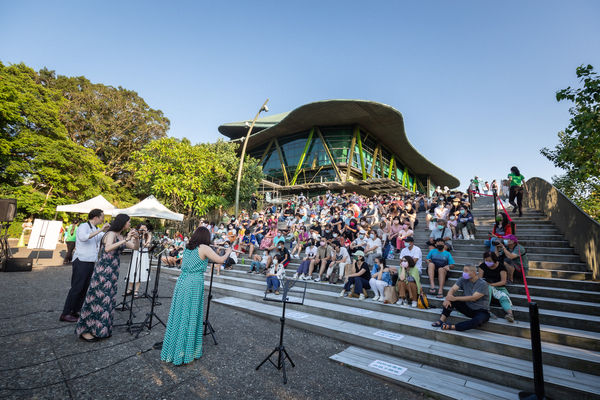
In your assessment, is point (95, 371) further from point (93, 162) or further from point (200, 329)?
point (93, 162)

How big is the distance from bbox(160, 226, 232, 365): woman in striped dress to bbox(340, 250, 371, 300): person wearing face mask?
394cm

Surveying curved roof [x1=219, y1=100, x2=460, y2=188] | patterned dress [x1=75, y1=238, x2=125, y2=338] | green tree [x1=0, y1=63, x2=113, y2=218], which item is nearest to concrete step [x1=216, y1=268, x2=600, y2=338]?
patterned dress [x1=75, y1=238, x2=125, y2=338]

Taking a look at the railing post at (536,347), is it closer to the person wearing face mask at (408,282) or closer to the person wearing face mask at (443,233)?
the person wearing face mask at (408,282)

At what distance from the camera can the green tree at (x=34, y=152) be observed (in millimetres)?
14469

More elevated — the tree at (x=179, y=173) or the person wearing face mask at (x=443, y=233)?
the tree at (x=179, y=173)

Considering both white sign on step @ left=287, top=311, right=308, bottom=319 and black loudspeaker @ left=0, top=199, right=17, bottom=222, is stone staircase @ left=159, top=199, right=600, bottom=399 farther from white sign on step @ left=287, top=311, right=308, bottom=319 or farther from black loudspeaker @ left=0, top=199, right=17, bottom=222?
black loudspeaker @ left=0, top=199, right=17, bottom=222

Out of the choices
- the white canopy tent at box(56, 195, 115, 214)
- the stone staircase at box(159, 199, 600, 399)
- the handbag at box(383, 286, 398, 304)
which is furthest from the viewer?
the white canopy tent at box(56, 195, 115, 214)

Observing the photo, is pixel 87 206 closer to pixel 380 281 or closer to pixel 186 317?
pixel 186 317

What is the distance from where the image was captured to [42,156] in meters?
15.6

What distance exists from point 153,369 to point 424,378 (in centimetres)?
364

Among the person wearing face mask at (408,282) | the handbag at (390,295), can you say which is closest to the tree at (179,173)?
the handbag at (390,295)

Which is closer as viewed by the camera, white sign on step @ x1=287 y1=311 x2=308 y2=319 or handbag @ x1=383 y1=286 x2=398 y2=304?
white sign on step @ x1=287 y1=311 x2=308 y2=319

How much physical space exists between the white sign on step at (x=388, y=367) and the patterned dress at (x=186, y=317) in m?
2.61

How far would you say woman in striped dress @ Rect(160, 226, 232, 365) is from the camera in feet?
11.4
